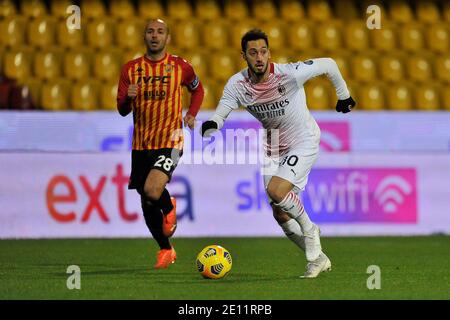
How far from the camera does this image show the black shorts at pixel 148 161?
938 cm

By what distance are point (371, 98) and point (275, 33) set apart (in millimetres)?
1894

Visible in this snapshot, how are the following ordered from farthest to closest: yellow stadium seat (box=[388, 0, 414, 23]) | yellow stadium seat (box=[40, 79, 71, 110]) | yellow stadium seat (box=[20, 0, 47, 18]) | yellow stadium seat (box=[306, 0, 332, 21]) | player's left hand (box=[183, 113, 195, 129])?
yellow stadium seat (box=[388, 0, 414, 23]), yellow stadium seat (box=[306, 0, 332, 21]), yellow stadium seat (box=[20, 0, 47, 18]), yellow stadium seat (box=[40, 79, 71, 110]), player's left hand (box=[183, 113, 195, 129])

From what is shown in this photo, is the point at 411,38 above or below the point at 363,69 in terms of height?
above

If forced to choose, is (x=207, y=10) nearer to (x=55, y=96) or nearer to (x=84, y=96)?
(x=84, y=96)

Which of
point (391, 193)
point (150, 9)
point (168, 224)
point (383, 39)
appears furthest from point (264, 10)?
point (168, 224)

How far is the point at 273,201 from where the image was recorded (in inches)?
331

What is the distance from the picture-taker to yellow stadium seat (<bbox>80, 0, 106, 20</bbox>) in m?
16.5

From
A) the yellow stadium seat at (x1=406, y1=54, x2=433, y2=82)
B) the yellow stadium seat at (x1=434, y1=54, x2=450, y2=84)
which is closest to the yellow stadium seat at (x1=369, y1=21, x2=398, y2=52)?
the yellow stadium seat at (x1=406, y1=54, x2=433, y2=82)

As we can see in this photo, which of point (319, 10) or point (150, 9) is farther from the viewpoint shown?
point (319, 10)

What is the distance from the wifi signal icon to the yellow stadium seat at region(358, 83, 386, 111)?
213 centimetres

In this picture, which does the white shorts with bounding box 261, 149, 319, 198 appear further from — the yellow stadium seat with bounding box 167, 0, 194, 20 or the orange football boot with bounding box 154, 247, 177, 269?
the yellow stadium seat with bounding box 167, 0, 194, 20

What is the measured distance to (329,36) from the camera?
16719 millimetres

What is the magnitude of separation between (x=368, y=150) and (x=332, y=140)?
0.61 metres

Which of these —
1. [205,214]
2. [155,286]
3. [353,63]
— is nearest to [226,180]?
[205,214]
